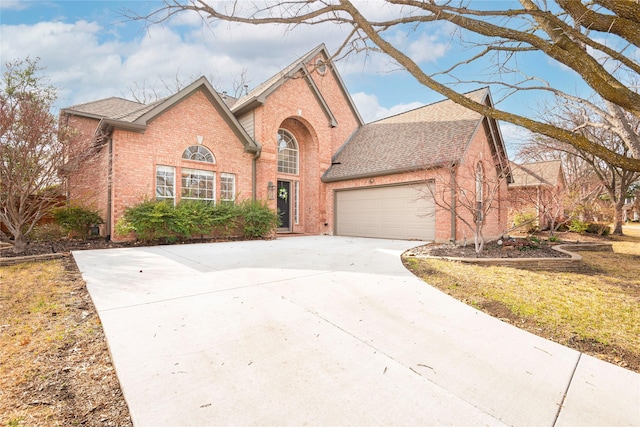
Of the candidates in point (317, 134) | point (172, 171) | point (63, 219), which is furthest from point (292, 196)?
point (63, 219)

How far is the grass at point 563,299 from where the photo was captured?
3.14m

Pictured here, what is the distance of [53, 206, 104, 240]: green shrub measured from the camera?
9.48 meters

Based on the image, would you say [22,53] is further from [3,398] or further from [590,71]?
[590,71]

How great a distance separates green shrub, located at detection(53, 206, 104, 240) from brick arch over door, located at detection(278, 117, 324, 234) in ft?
24.5

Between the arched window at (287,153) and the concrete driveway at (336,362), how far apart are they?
35.7 feet

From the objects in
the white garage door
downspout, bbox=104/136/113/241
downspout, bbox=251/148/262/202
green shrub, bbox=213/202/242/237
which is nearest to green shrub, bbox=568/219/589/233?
the white garage door

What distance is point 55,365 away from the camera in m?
2.43

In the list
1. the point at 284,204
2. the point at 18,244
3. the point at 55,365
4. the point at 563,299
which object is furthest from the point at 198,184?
the point at 563,299

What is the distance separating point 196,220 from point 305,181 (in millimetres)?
6566

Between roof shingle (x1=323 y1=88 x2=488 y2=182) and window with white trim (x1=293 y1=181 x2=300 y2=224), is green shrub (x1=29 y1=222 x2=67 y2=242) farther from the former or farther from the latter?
roof shingle (x1=323 y1=88 x2=488 y2=182)

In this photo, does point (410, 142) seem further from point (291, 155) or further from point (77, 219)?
point (77, 219)

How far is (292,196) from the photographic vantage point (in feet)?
49.1

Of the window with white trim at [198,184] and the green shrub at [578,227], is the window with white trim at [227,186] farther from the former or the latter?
the green shrub at [578,227]

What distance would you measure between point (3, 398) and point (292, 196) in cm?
1313
